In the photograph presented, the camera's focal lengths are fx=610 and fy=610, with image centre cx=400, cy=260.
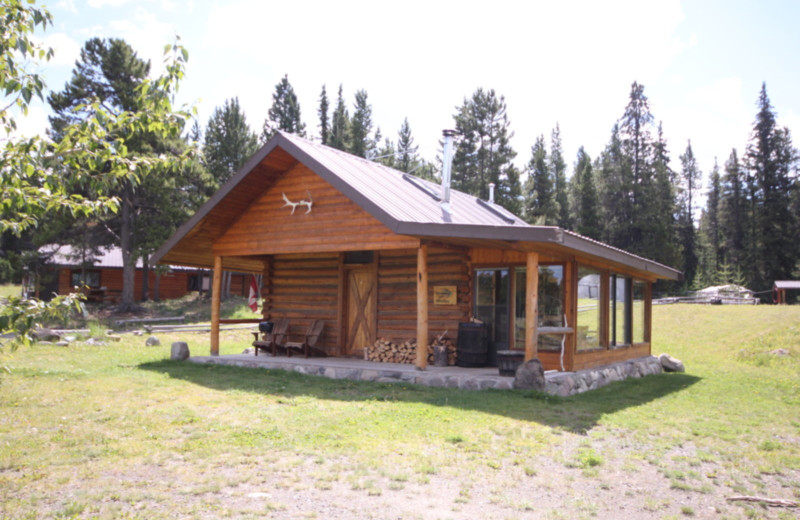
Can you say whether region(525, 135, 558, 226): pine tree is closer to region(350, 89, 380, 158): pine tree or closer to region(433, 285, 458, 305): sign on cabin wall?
region(350, 89, 380, 158): pine tree

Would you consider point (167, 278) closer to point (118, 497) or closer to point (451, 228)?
point (451, 228)

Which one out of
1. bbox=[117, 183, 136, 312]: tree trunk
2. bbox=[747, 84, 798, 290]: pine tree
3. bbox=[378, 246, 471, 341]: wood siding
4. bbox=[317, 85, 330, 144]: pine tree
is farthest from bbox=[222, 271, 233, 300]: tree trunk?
bbox=[747, 84, 798, 290]: pine tree

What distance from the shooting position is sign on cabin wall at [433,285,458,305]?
12.9m

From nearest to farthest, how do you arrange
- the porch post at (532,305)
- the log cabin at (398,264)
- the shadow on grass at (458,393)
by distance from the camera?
1. the shadow on grass at (458,393)
2. the porch post at (532,305)
3. the log cabin at (398,264)

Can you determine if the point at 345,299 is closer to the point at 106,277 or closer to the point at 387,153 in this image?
the point at 106,277

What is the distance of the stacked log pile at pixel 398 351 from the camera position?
1285 cm

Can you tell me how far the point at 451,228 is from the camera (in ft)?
33.0

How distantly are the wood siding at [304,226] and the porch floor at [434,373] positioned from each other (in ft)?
7.76

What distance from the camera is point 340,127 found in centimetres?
4950

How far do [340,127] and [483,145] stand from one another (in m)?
11.8

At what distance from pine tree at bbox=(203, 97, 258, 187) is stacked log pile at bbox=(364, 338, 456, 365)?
25085 millimetres

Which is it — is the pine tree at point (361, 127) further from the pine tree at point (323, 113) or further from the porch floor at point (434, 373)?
the porch floor at point (434, 373)

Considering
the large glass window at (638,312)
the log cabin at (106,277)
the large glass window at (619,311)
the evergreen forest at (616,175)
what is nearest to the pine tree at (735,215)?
the evergreen forest at (616,175)

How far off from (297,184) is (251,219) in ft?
4.91
